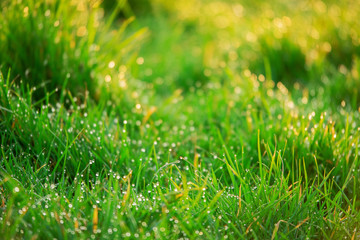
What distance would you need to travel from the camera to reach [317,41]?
3223 millimetres

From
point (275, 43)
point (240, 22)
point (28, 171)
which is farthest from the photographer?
point (240, 22)

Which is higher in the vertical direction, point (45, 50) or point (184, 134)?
point (45, 50)

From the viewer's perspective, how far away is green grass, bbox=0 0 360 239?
1474 millimetres

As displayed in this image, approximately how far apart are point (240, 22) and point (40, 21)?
2301mm

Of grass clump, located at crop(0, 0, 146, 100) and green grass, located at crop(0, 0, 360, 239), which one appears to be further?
grass clump, located at crop(0, 0, 146, 100)

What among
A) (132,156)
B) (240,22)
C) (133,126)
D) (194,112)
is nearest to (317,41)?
(240,22)

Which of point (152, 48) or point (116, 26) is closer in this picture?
point (152, 48)

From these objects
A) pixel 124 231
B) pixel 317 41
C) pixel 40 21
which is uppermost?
pixel 40 21

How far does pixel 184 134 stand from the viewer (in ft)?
7.17

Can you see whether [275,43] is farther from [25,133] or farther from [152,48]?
[25,133]

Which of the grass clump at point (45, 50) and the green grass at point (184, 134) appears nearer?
the green grass at point (184, 134)

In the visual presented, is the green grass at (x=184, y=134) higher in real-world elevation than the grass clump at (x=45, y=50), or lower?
lower

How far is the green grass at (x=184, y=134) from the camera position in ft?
4.83

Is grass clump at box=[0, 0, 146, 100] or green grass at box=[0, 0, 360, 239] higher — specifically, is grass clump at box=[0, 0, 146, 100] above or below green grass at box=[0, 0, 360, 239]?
above
